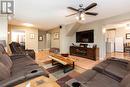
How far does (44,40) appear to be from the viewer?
10953 mm

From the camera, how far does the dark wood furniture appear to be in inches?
222

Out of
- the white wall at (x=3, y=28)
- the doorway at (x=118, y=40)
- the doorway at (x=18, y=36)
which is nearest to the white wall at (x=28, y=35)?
the doorway at (x=18, y=36)

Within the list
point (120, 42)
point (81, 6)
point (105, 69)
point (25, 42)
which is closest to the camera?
point (105, 69)

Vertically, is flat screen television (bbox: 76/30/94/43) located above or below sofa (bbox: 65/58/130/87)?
above

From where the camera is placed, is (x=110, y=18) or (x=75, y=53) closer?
(x=110, y=18)

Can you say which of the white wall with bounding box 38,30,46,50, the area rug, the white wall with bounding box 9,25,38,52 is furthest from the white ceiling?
the white wall with bounding box 38,30,46,50

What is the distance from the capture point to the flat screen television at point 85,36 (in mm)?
6355

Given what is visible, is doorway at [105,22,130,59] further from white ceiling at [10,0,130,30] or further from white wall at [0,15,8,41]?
white wall at [0,15,8,41]

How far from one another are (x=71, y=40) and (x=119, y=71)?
5993 mm

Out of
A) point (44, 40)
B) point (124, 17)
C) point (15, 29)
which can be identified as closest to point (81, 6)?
point (124, 17)

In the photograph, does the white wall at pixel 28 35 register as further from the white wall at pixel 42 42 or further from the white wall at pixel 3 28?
the white wall at pixel 3 28

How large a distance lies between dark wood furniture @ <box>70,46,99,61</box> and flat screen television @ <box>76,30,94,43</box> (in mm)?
612

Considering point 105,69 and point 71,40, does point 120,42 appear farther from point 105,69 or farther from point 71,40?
point 105,69

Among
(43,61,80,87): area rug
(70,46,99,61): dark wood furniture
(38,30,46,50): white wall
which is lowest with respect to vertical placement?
(43,61,80,87): area rug
